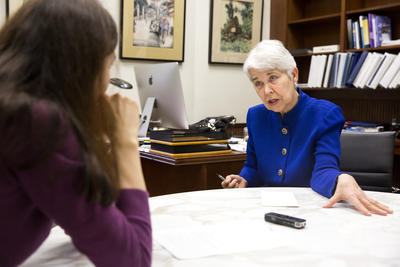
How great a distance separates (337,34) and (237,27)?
987 millimetres

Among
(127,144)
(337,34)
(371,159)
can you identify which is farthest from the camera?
(337,34)

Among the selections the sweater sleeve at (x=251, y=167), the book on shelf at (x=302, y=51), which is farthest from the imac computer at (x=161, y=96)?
the book on shelf at (x=302, y=51)

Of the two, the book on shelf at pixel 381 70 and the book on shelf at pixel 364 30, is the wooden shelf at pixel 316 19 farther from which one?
the book on shelf at pixel 381 70

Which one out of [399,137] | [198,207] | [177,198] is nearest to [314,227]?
Result: [198,207]

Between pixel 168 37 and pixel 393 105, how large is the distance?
2.10 m

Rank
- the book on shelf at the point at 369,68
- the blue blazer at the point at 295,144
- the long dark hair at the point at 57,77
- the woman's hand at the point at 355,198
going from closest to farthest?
the long dark hair at the point at 57,77 → the woman's hand at the point at 355,198 → the blue blazer at the point at 295,144 → the book on shelf at the point at 369,68

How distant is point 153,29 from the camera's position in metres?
3.98

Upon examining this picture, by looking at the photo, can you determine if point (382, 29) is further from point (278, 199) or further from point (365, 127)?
point (278, 199)

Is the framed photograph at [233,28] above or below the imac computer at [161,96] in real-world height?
above

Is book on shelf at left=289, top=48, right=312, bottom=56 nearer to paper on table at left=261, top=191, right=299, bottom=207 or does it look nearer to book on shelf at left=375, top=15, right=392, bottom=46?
book on shelf at left=375, top=15, right=392, bottom=46

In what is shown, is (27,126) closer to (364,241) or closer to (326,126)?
(364,241)

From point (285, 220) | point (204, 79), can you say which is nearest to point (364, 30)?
point (204, 79)

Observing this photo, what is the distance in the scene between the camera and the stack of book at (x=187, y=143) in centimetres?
237

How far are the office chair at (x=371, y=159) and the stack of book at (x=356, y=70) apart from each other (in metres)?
1.52
